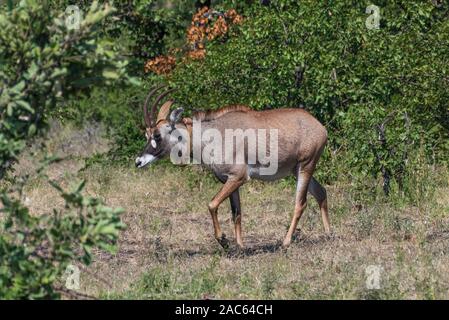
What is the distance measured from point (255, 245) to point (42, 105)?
476cm

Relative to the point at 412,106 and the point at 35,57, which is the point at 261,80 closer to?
the point at 412,106

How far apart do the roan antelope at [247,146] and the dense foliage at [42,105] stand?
4185mm

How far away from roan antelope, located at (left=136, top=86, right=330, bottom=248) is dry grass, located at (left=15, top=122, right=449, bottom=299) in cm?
50

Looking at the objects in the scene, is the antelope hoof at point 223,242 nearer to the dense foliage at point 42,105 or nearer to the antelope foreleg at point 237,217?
the antelope foreleg at point 237,217

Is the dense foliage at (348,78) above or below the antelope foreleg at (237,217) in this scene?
above

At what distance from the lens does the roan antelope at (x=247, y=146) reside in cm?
1238

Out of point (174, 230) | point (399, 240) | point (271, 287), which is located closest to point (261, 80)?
point (174, 230)

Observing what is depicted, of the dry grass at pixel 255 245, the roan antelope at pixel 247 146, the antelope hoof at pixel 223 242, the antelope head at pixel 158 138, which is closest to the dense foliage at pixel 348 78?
the dry grass at pixel 255 245

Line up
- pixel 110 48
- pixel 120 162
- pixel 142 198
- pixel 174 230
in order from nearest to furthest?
1. pixel 110 48
2. pixel 174 230
3. pixel 142 198
4. pixel 120 162

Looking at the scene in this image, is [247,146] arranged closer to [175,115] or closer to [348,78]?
[175,115]

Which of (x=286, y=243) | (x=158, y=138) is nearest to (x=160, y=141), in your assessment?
(x=158, y=138)

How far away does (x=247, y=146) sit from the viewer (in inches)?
491

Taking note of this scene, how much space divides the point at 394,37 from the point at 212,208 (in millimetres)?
4021

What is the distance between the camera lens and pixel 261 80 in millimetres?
14914
